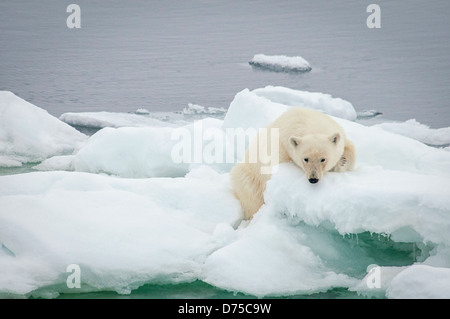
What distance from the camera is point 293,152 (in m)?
4.94

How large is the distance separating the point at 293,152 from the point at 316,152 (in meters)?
0.29

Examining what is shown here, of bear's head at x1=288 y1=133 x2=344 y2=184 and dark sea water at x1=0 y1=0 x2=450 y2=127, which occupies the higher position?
dark sea water at x1=0 y1=0 x2=450 y2=127

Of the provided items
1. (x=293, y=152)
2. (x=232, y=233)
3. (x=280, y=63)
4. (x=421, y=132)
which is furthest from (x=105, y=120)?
(x=293, y=152)

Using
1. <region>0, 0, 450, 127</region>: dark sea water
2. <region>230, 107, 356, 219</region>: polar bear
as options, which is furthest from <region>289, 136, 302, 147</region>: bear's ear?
<region>0, 0, 450, 127</region>: dark sea water

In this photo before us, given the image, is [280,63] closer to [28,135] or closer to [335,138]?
[28,135]

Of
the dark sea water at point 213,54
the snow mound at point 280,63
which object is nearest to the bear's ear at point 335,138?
the dark sea water at point 213,54

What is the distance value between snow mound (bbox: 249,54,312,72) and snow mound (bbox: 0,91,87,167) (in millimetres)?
7143

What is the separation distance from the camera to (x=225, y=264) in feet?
14.8

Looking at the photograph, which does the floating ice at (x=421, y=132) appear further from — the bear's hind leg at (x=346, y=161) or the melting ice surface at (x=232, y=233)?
the bear's hind leg at (x=346, y=161)

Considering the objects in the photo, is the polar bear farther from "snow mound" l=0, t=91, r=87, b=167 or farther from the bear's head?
"snow mound" l=0, t=91, r=87, b=167

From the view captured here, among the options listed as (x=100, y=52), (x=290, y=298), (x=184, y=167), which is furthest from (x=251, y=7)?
(x=290, y=298)

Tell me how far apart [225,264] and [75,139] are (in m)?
5.38

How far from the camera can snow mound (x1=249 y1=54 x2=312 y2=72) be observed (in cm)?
1484
